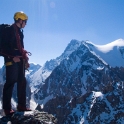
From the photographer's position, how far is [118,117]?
145 meters

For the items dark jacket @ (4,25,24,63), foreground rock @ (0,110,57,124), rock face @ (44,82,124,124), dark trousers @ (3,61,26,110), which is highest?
dark jacket @ (4,25,24,63)

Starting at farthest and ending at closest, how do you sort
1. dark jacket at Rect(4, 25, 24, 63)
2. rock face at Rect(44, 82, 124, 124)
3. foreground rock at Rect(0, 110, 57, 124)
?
rock face at Rect(44, 82, 124, 124), dark jacket at Rect(4, 25, 24, 63), foreground rock at Rect(0, 110, 57, 124)

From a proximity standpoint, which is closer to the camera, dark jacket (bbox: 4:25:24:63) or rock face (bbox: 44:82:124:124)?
dark jacket (bbox: 4:25:24:63)

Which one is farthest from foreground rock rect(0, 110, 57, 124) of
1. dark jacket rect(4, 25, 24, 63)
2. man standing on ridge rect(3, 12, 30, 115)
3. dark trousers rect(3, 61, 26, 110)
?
dark jacket rect(4, 25, 24, 63)

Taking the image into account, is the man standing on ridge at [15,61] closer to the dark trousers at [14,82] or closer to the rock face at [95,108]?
the dark trousers at [14,82]

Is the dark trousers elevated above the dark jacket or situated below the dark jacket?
below

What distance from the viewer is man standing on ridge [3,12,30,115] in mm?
8250

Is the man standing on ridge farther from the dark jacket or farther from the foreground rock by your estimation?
the foreground rock

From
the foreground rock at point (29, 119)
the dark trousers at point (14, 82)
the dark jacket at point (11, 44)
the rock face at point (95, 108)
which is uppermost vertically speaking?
the dark jacket at point (11, 44)

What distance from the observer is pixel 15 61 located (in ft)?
27.1

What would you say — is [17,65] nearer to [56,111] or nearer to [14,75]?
[14,75]

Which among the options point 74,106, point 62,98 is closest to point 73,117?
point 74,106

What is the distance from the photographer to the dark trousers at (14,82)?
8.32 metres

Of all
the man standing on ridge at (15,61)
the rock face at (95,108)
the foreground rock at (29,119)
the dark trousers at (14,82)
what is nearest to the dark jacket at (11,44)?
the man standing on ridge at (15,61)
